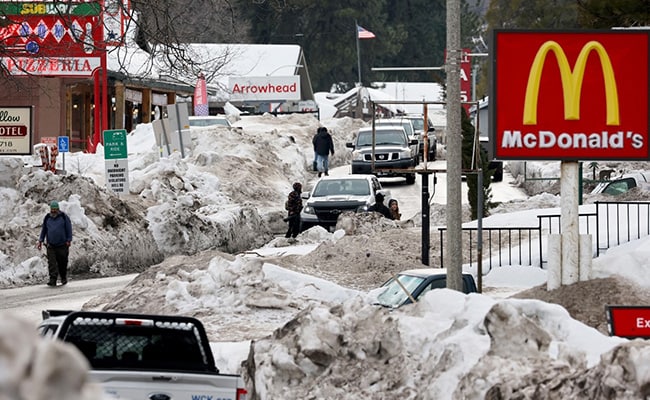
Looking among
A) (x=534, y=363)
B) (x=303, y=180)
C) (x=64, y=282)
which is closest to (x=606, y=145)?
(x=534, y=363)

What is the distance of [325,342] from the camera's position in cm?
1113

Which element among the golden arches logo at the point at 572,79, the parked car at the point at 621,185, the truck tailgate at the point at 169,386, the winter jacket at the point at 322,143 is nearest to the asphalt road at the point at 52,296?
the golden arches logo at the point at 572,79

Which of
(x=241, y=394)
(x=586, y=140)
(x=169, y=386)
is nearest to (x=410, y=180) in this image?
(x=586, y=140)

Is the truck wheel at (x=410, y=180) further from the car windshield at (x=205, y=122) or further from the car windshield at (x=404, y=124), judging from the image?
the car windshield at (x=205, y=122)

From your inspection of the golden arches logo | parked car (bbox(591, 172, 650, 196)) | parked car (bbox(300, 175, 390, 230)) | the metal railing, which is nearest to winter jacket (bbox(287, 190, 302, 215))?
parked car (bbox(300, 175, 390, 230))

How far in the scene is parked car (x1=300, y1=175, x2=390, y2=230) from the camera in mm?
32344

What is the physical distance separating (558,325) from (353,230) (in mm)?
18487

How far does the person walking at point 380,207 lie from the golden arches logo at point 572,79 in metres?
15.4

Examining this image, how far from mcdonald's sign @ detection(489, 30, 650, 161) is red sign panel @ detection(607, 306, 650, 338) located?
576cm

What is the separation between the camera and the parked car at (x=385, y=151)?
4169cm

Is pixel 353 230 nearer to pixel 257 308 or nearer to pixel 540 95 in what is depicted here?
pixel 257 308

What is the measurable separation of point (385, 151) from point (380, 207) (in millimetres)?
10752

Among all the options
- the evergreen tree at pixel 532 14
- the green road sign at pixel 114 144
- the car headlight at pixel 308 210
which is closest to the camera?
the green road sign at pixel 114 144

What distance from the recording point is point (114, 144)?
105ft
